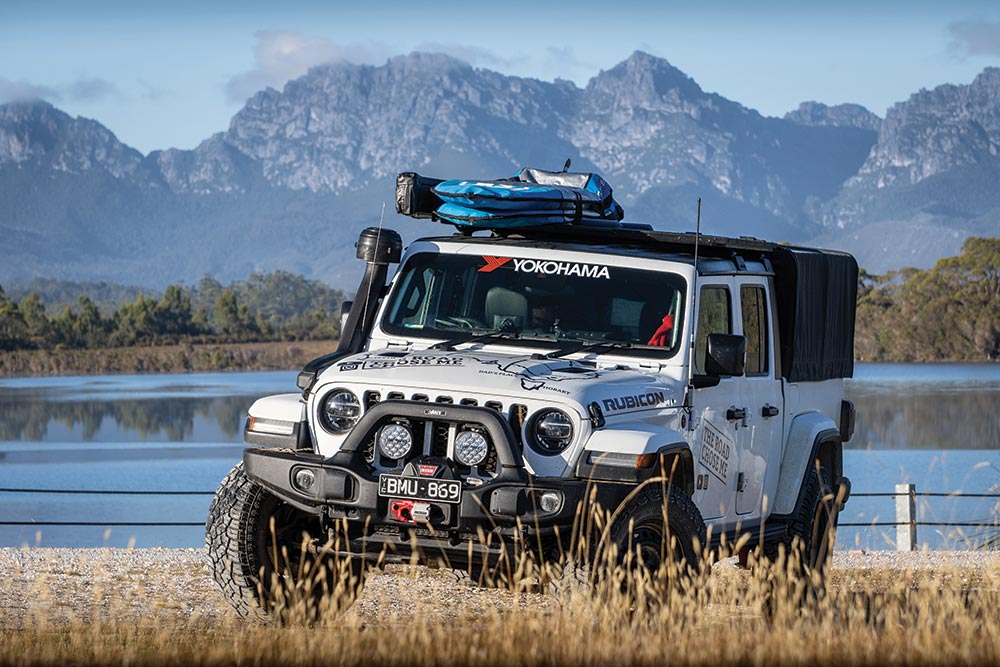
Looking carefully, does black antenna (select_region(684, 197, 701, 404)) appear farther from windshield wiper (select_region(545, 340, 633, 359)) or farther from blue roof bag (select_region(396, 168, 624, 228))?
blue roof bag (select_region(396, 168, 624, 228))

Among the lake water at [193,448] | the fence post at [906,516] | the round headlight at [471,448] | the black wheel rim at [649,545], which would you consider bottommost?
the lake water at [193,448]

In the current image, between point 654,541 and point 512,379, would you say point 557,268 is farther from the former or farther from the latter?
point 654,541

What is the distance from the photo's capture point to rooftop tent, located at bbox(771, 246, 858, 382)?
10648 mm

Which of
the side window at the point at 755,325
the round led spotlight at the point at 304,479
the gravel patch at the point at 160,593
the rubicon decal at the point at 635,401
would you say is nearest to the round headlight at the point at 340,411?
the round led spotlight at the point at 304,479

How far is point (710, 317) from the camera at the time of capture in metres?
9.65

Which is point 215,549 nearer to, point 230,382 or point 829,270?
point 829,270

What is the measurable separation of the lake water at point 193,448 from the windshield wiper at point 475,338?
1018 cm

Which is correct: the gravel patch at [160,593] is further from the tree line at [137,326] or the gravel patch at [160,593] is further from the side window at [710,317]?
the tree line at [137,326]

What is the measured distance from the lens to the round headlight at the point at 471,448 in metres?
8.08

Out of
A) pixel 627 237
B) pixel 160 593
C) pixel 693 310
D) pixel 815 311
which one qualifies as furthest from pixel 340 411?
pixel 160 593

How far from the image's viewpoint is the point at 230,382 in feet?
389

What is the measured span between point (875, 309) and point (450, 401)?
114 meters

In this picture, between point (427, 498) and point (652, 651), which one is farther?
point (427, 498)

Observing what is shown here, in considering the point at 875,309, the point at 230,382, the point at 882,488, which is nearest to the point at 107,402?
the point at 230,382
